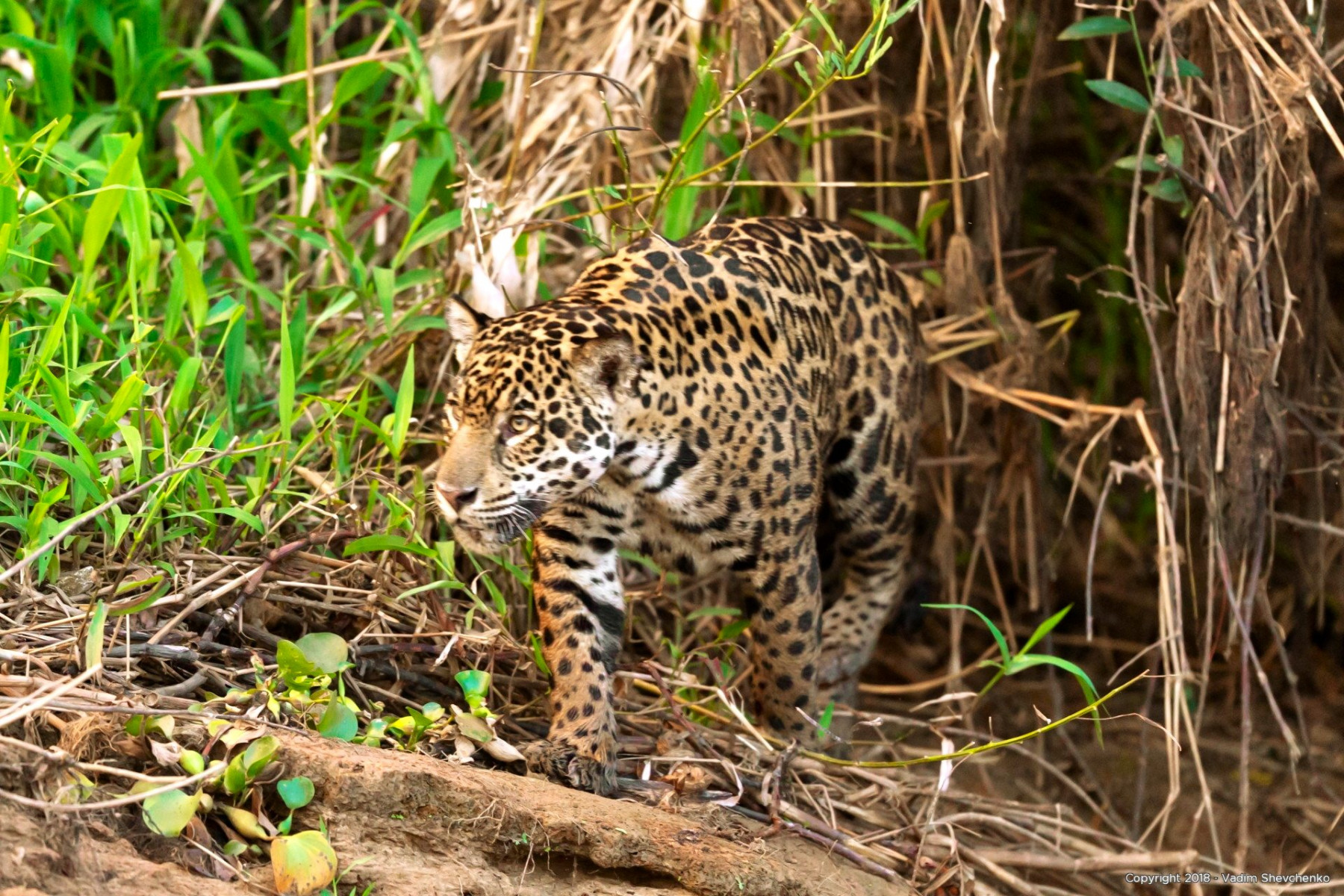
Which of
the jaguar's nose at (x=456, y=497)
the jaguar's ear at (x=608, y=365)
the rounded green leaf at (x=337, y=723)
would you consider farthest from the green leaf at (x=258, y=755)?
the jaguar's ear at (x=608, y=365)

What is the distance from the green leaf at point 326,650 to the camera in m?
3.76

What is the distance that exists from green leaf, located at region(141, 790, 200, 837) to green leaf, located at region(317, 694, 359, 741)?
0.51 meters

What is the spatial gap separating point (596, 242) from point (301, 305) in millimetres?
1061

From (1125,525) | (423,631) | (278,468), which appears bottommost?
(1125,525)

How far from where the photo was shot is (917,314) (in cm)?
579

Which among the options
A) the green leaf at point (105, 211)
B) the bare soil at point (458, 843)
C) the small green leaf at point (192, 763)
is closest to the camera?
the bare soil at point (458, 843)

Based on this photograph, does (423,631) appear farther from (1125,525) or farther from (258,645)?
(1125,525)

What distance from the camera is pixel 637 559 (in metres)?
→ 4.83

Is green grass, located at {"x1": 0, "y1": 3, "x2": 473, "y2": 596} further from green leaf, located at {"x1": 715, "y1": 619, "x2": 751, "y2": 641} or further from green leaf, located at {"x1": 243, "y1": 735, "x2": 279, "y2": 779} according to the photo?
green leaf, located at {"x1": 715, "y1": 619, "x2": 751, "y2": 641}

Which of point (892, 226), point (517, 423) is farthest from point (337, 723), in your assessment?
point (892, 226)

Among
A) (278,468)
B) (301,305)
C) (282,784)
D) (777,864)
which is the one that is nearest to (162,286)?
(301,305)

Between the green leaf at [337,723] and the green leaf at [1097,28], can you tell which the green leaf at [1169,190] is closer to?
the green leaf at [1097,28]

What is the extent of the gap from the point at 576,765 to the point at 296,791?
859 millimetres

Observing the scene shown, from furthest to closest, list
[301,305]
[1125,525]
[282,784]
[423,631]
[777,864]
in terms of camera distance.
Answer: [1125,525] < [301,305] < [423,631] < [777,864] < [282,784]
